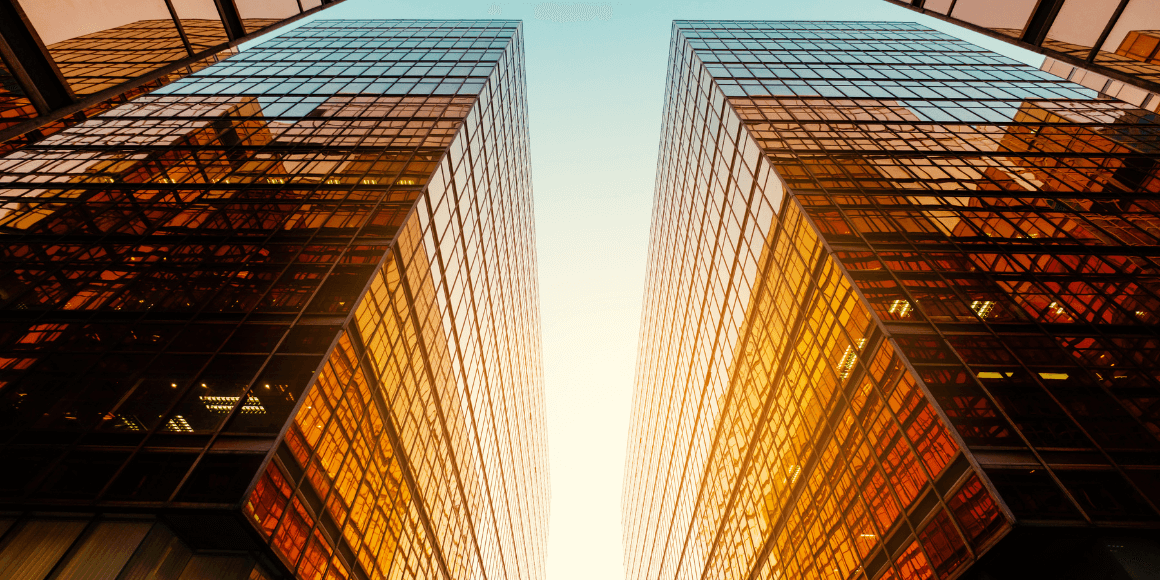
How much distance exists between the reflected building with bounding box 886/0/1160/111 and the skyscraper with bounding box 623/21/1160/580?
7211mm

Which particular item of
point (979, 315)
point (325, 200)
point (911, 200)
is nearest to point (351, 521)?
point (325, 200)

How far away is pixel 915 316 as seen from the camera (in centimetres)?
1504

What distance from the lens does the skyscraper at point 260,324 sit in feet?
36.4

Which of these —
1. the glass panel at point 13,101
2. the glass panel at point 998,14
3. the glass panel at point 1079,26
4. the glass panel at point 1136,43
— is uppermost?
the glass panel at point 998,14

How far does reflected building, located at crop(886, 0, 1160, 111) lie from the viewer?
31.4 feet

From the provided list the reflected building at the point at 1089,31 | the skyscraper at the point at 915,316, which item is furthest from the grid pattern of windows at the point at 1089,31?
the skyscraper at the point at 915,316

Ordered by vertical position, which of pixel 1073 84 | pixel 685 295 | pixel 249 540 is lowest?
pixel 249 540

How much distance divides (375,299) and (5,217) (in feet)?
53.2

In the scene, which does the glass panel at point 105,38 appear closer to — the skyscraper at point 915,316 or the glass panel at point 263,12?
the glass panel at point 263,12

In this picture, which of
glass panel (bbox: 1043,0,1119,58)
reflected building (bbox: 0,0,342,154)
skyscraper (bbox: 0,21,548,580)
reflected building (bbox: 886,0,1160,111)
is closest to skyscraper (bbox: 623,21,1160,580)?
reflected building (bbox: 886,0,1160,111)

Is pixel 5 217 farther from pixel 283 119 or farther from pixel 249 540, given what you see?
pixel 249 540

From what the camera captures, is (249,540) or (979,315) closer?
(249,540)

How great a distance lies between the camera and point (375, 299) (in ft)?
57.2

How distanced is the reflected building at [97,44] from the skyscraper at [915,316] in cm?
1880
